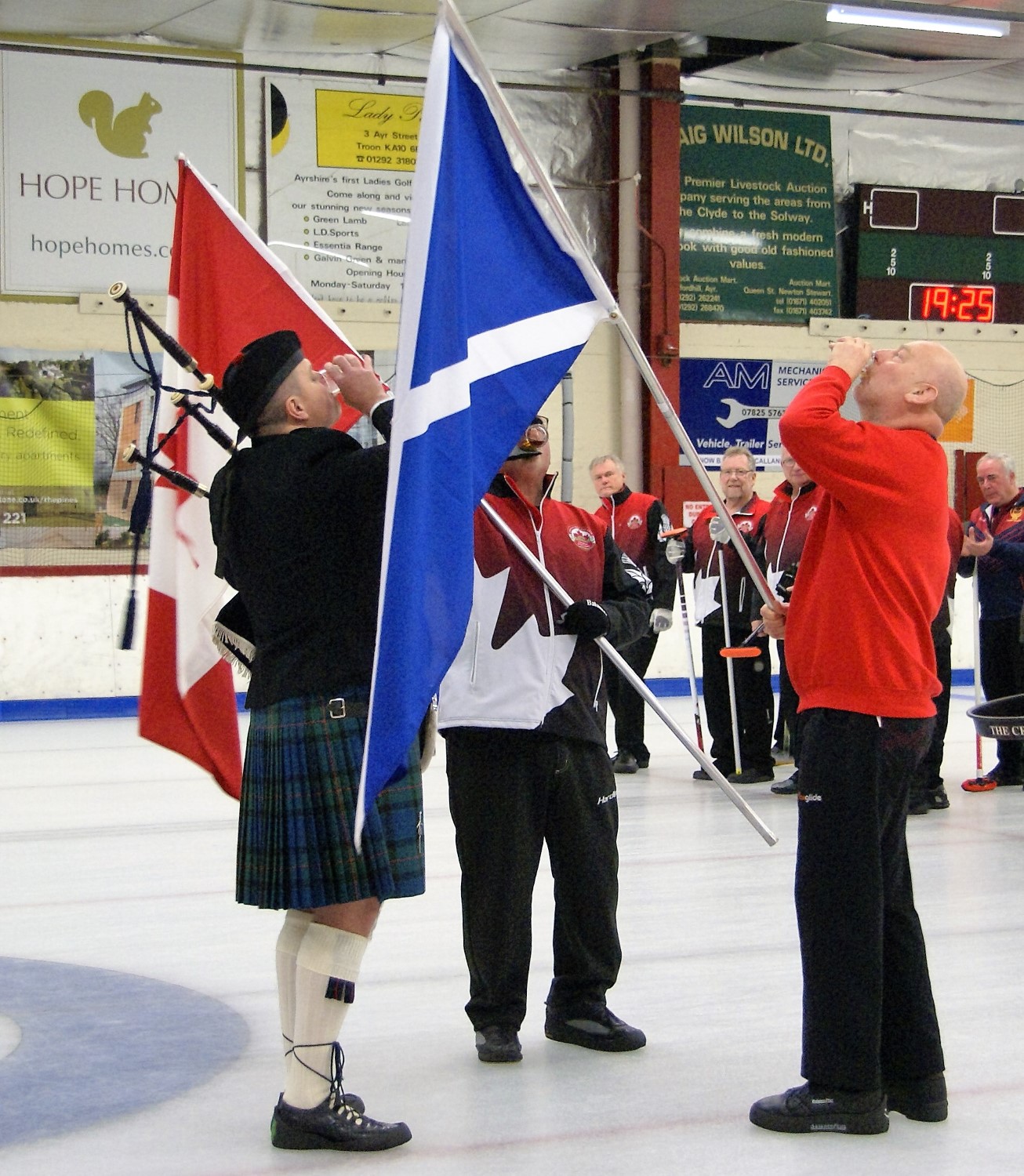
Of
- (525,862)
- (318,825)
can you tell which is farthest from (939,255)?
(318,825)

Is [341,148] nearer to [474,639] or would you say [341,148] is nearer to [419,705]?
[474,639]

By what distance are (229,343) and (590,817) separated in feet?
5.07

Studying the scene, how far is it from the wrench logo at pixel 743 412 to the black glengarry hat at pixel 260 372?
444 inches

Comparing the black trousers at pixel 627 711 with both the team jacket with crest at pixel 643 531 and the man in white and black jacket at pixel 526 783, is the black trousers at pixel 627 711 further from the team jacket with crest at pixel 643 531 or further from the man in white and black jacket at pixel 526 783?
the man in white and black jacket at pixel 526 783

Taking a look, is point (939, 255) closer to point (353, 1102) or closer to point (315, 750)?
point (315, 750)

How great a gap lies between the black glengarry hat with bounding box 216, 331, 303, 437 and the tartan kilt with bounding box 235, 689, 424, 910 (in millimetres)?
610

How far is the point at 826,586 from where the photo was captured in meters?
3.32

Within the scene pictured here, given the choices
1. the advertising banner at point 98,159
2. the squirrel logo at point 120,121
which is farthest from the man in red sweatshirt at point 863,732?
the squirrel logo at point 120,121

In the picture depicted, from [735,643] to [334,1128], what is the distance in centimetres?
619

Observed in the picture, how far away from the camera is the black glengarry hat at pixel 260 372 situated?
3281 mm

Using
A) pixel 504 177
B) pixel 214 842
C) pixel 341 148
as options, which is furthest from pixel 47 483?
pixel 504 177

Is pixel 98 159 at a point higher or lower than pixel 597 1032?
higher

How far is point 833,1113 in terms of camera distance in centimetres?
330

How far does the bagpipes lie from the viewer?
141 inches
